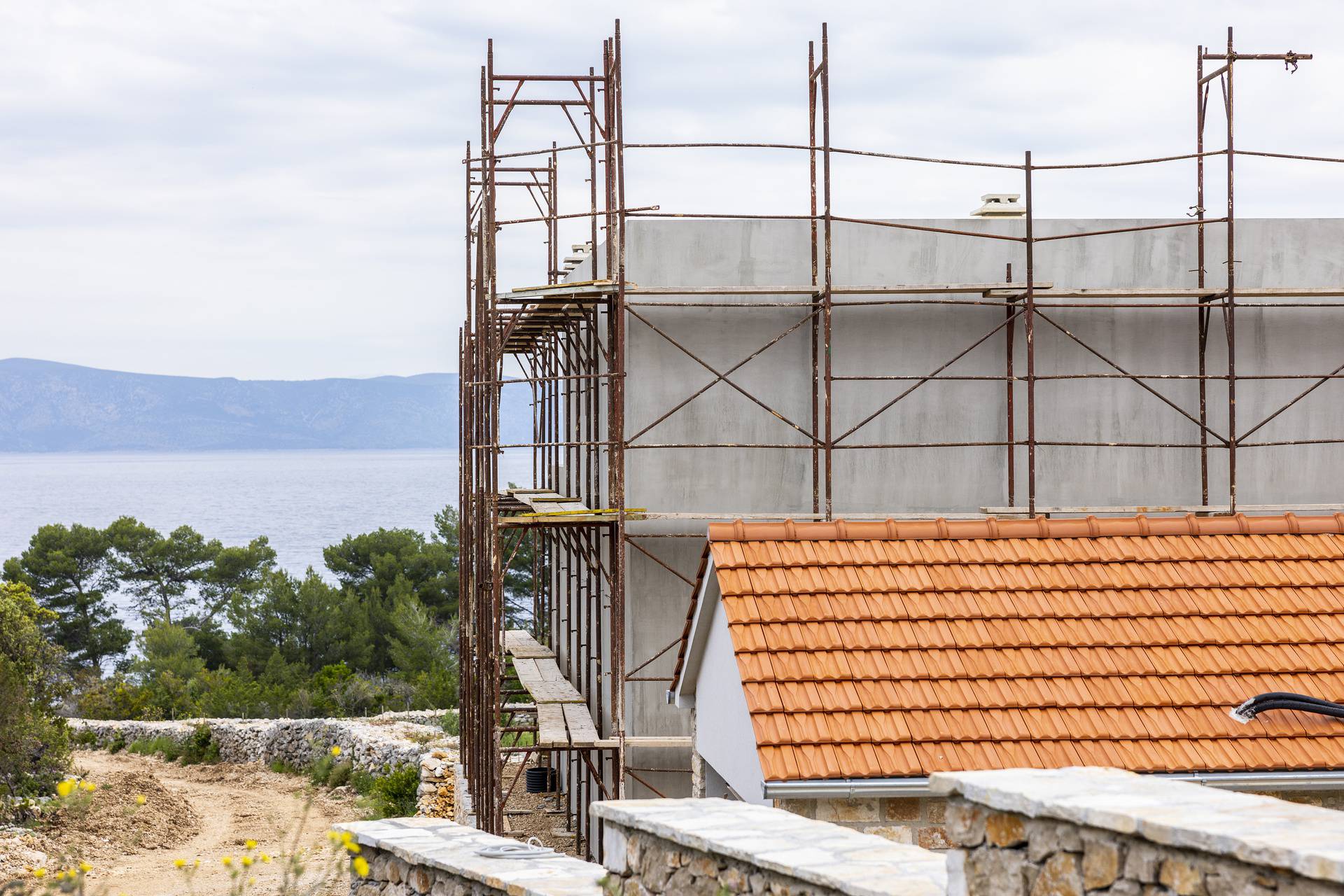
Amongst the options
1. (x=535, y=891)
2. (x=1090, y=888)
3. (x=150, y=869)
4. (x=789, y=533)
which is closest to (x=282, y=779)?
(x=150, y=869)

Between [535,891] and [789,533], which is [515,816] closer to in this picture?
[789,533]

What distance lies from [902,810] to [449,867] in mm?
2615

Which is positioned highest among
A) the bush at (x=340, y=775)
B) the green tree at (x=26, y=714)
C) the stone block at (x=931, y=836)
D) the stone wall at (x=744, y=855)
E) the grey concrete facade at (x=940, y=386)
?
the grey concrete facade at (x=940, y=386)

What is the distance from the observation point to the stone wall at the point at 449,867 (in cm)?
618

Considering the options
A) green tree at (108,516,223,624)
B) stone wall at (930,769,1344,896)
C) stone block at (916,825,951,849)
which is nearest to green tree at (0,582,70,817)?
stone block at (916,825,951,849)

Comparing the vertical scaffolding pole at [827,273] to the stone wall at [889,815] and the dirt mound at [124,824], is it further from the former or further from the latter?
the dirt mound at [124,824]

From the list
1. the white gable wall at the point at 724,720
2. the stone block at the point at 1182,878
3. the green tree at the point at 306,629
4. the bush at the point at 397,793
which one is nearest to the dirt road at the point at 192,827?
the bush at the point at 397,793

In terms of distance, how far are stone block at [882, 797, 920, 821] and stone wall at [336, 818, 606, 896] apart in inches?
75.9

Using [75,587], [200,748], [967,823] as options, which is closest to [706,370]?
[967,823]

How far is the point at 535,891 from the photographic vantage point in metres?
5.92

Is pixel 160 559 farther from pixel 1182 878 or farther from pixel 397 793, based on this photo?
pixel 1182 878

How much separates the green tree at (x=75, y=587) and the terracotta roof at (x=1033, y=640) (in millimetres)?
45397

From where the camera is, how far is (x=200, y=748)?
32.4 m

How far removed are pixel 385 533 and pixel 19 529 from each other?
134 meters
